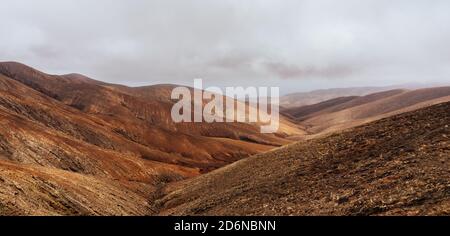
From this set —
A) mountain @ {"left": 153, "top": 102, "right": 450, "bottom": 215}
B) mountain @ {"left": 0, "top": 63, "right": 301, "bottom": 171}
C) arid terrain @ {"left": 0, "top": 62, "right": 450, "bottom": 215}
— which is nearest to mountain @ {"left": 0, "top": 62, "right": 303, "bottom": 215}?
arid terrain @ {"left": 0, "top": 62, "right": 450, "bottom": 215}

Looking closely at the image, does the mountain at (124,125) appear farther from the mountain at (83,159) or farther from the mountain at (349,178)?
the mountain at (349,178)

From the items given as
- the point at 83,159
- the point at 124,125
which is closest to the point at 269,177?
the point at 83,159

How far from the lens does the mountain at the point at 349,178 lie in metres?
21.6

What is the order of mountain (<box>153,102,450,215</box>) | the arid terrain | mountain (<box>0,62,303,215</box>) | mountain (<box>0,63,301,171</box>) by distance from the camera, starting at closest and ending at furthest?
mountain (<box>153,102,450,215</box>)
the arid terrain
mountain (<box>0,62,303,215</box>)
mountain (<box>0,63,301,171</box>)

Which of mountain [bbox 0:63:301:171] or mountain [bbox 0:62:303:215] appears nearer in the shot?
mountain [bbox 0:62:303:215]

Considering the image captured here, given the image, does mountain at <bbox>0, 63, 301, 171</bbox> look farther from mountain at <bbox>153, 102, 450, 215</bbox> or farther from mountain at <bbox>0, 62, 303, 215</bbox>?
mountain at <bbox>153, 102, 450, 215</bbox>

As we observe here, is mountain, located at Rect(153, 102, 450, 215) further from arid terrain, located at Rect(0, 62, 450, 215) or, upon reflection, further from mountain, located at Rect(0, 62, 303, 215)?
mountain, located at Rect(0, 62, 303, 215)

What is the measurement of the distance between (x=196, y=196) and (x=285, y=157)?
9.03m

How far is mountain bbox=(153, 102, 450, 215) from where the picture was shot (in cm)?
2162

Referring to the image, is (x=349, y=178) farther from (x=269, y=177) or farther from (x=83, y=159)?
(x=83, y=159)

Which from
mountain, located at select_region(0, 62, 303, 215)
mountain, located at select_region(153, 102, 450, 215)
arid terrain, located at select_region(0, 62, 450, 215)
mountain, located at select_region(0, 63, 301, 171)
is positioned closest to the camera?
mountain, located at select_region(153, 102, 450, 215)

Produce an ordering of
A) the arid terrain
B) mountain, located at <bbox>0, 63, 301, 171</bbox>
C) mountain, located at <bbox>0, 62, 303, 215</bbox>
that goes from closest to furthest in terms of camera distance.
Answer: the arid terrain → mountain, located at <bbox>0, 62, 303, 215</bbox> → mountain, located at <bbox>0, 63, 301, 171</bbox>
